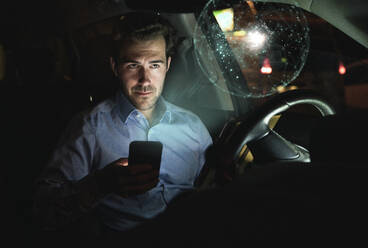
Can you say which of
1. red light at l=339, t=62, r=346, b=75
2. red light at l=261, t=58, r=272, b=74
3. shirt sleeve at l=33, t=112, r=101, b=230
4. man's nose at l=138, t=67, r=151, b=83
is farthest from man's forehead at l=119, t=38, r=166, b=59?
red light at l=339, t=62, r=346, b=75

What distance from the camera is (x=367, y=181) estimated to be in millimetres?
561

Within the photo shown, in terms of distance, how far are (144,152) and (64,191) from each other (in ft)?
1.74

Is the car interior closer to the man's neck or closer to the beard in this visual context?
the beard

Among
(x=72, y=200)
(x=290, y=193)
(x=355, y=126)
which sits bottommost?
(x=72, y=200)

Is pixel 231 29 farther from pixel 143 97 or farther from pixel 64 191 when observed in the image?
pixel 64 191

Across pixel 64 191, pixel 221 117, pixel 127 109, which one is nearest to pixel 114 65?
pixel 127 109

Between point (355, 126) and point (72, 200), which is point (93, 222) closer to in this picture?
point (72, 200)

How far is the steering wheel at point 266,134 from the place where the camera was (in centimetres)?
117

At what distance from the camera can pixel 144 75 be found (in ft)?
6.39

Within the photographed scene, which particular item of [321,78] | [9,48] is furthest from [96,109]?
[321,78]

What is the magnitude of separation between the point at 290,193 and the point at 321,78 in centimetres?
1035

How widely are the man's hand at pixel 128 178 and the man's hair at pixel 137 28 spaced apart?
94cm

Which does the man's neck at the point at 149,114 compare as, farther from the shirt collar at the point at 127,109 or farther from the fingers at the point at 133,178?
the fingers at the point at 133,178

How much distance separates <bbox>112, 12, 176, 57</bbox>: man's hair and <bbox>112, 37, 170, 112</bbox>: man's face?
4 centimetres
